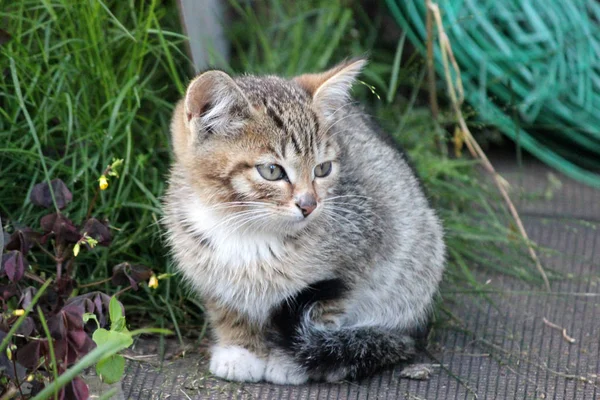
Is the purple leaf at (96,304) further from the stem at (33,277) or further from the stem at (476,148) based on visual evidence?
the stem at (476,148)

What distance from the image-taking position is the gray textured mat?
2.48 meters

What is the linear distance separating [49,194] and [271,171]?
73cm

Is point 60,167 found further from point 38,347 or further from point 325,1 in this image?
point 325,1

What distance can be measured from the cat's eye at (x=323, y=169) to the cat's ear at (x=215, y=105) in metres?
0.25

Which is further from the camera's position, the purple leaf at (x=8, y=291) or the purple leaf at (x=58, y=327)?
the purple leaf at (x=8, y=291)

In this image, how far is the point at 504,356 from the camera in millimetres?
2715

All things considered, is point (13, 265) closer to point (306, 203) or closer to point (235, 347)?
point (235, 347)

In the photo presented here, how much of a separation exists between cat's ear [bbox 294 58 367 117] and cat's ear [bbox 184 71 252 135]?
0.27 m

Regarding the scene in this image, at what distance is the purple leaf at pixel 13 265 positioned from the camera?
90.3 inches

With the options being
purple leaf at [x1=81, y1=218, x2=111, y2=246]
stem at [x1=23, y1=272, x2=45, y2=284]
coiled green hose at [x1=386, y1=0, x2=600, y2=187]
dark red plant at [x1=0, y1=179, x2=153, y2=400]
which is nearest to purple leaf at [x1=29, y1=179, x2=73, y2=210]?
dark red plant at [x1=0, y1=179, x2=153, y2=400]

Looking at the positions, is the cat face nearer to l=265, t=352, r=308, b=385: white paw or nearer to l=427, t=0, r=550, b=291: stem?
l=265, t=352, r=308, b=385: white paw

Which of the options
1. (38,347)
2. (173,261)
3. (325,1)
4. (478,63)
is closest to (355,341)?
(173,261)

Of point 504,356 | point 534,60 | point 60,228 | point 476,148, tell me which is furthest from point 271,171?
point 534,60

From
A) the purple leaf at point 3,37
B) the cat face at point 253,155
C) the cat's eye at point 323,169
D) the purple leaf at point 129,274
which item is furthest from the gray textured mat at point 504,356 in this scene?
the purple leaf at point 3,37
